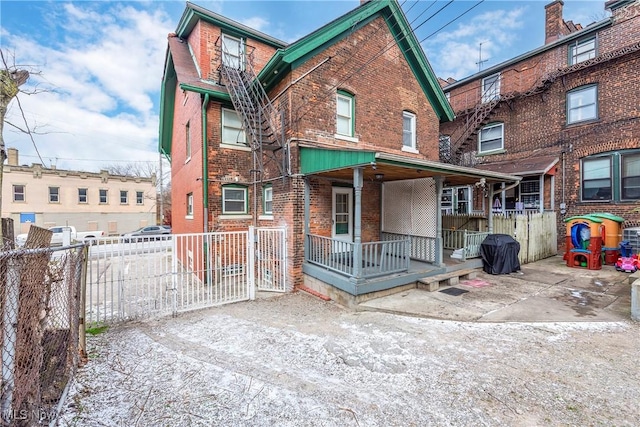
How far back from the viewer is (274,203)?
8766 millimetres

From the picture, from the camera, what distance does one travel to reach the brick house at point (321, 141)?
771cm

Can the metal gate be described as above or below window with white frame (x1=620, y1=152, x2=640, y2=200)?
below

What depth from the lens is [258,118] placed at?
894 cm

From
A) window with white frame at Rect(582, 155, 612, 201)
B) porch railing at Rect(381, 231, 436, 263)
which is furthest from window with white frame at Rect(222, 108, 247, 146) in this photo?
window with white frame at Rect(582, 155, 612, 201)

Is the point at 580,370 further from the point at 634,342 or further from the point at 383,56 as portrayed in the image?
the point at 383,56

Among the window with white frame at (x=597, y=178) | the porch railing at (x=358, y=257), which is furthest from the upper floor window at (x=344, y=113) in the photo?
the window with white frame at (x=597, y=178)

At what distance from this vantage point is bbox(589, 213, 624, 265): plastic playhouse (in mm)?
9523

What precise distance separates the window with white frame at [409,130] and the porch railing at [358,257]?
201 inches

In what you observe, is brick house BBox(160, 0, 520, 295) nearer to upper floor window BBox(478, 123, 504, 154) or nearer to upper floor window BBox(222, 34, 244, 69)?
upper floor window BBox(222, 34, 244, 69)

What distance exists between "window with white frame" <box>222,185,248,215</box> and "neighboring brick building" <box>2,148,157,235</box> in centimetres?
2695

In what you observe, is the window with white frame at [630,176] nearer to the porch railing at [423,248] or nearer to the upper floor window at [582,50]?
the upper floor window at [582,50]

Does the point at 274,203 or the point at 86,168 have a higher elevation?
the point at 86,168

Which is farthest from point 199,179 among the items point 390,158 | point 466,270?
point 466,270

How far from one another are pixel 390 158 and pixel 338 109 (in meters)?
3.98
